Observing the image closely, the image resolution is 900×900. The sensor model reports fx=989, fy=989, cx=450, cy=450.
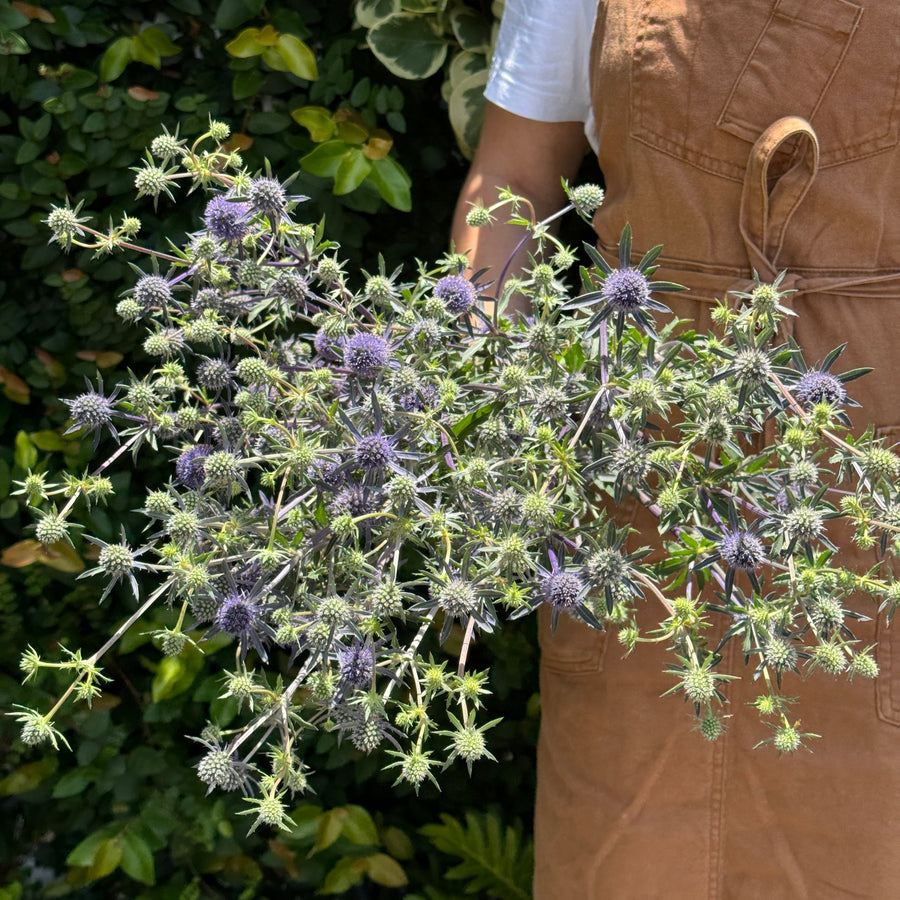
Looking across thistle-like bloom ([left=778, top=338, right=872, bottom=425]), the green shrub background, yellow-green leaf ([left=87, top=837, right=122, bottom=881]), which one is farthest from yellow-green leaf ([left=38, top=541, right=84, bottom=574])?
thistle-like bloom ([left=778, top=338, right=872, bottom=425])

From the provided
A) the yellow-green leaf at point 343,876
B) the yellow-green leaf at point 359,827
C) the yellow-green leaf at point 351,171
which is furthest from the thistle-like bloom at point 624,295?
the yellow-green leaf at point 343,876

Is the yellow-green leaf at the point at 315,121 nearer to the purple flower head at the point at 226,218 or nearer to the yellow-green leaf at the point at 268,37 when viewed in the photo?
the yellow-green leaf at the point at 268,37

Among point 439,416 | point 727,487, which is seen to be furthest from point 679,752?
point 439,416

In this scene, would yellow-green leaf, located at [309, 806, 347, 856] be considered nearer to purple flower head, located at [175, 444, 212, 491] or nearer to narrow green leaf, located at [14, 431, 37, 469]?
narrow green leaf, located at [14, 431, 37, 469]

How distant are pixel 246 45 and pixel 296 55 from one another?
61 millimetres

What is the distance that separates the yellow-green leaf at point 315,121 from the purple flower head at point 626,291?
64cm

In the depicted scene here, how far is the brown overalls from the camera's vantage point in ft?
2.78

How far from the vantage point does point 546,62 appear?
100 cm

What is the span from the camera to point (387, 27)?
122 centimetres

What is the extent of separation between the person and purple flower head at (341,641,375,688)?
14.5 inches

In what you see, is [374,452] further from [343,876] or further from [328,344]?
[343,876]

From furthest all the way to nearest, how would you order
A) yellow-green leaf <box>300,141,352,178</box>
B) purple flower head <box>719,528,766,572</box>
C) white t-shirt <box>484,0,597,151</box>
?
1. yellow-green leaf <box>300,141,352,178</box>
2. white t-shirt <box>484,0,597,151</box>
3. purple flower head <box>719,528,766,572</box>

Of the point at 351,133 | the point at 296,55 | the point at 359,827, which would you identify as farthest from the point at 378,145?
the point at 359,827

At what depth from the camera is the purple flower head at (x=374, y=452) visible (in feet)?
2.19
